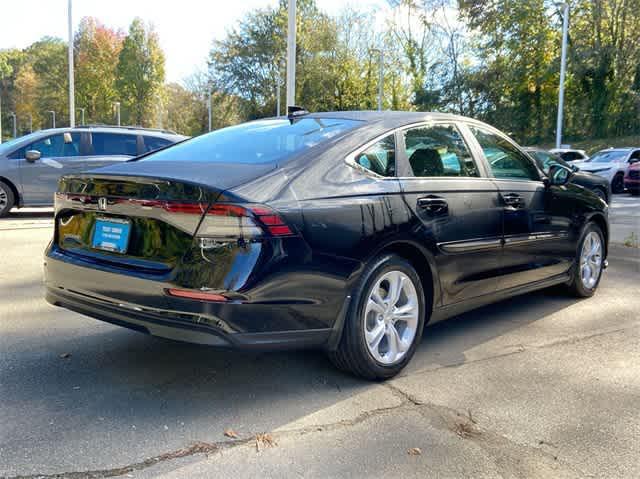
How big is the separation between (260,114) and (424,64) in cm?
1388

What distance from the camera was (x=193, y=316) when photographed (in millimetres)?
2848

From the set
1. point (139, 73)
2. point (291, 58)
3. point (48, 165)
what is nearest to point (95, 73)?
point (139, 73)

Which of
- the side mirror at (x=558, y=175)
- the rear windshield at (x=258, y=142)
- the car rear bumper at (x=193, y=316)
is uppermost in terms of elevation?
the rear windshield at (x=258, y=142)

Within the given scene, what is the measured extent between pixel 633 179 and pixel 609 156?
1.90 m

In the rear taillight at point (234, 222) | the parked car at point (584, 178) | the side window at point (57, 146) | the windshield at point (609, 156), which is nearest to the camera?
the rear taillight at point (234, 222)

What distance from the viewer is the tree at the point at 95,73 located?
62.6 metres

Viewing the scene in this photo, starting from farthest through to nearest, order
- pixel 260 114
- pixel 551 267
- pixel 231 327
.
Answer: pixel 260 114 < pixel 551 267 < pixel 231 327

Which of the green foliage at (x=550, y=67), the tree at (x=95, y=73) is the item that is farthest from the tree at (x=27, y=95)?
the green foliage at (x=550, y=67)

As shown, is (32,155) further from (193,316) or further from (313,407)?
(313,407)

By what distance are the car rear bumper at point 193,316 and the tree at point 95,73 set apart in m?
63.5

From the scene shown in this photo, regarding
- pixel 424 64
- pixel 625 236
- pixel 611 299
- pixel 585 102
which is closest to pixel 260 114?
pixel 424 64

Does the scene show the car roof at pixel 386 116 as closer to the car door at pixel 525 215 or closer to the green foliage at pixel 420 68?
the car door at pixel 525 215

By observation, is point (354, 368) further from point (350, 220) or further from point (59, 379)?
point (59, 379)

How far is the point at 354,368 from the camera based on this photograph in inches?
133
